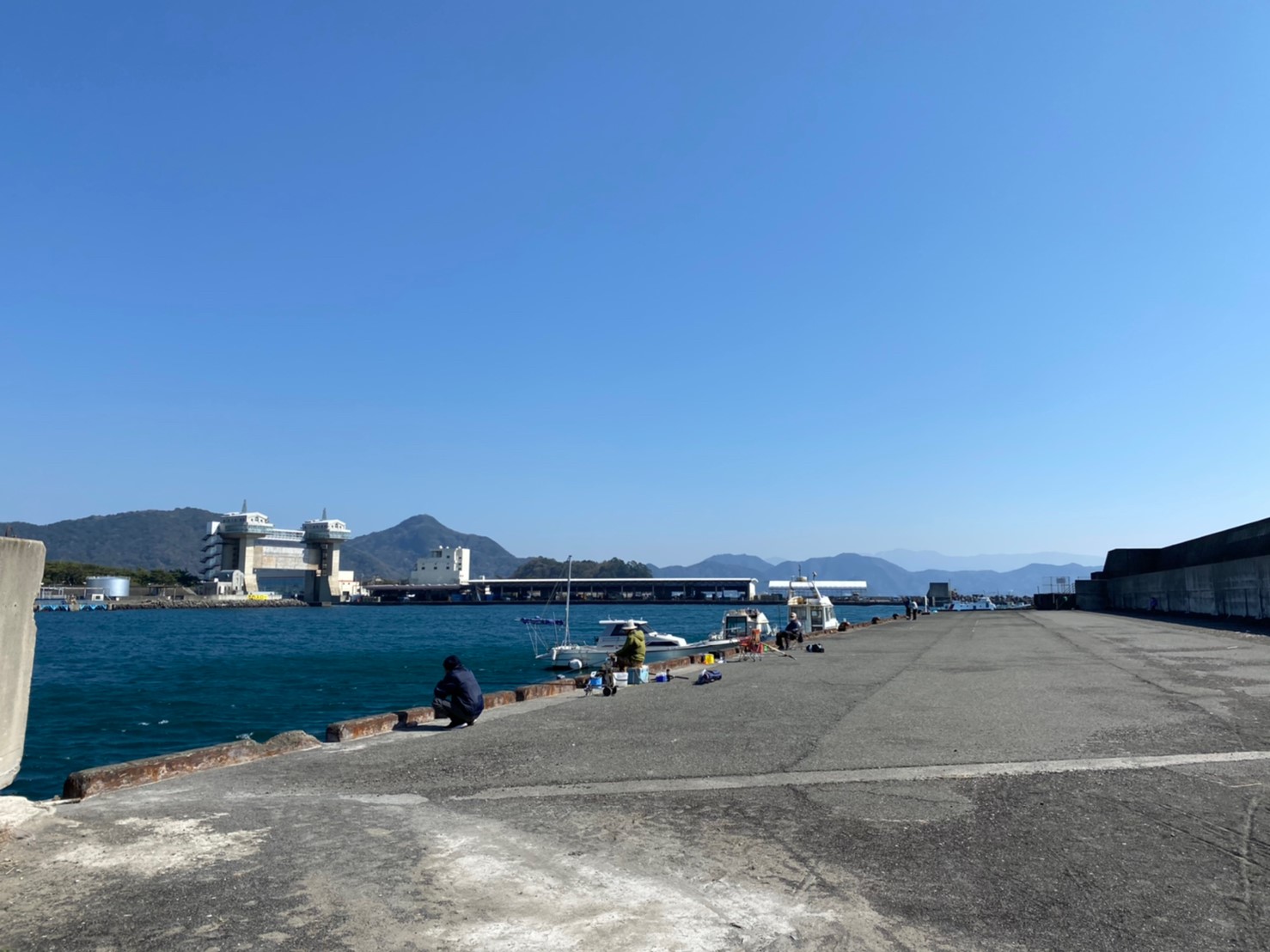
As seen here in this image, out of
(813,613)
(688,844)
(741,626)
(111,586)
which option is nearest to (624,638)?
(741,626)

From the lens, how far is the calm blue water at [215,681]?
2484cm

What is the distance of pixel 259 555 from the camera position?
187 meters

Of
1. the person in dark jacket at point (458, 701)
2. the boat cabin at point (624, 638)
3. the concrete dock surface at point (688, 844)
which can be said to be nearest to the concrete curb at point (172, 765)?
the concrete dock surface at point (688, 844)

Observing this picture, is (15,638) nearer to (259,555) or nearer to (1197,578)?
(1197,578)

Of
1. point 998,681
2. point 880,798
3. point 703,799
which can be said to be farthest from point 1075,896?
point 998,681

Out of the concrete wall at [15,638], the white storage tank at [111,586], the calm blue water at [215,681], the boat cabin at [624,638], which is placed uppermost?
the white storage tank at [111,586]

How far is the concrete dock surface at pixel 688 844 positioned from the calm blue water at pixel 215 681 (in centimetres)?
1337

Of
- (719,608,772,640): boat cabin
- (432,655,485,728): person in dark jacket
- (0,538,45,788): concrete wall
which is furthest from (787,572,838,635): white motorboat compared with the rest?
(0,538,45,788): concrete wall

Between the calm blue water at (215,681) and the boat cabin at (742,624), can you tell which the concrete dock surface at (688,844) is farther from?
the boat cabin at (742,624)

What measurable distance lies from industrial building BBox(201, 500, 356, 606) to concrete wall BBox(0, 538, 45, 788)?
182120mm

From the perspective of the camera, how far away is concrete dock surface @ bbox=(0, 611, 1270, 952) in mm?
5125

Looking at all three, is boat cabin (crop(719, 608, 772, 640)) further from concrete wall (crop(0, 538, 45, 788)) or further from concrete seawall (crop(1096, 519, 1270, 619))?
concrete wall (crop(0, 538, 45, 788))

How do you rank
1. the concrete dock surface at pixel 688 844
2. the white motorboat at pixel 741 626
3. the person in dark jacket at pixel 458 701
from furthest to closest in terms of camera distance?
the white motorboat at pixel 741 626
the person in dark jacket at pixel 458 701
the concrete dock surface at pixel 688 844

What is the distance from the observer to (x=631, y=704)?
15922mm
